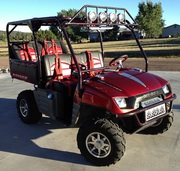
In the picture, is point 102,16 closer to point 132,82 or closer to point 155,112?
point 132,82

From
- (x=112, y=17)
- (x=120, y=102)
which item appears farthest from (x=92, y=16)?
(x=120, y=102)

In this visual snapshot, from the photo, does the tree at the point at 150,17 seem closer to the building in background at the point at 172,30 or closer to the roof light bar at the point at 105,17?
the building in background at the point at 172,30

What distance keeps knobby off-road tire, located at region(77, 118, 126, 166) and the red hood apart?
488mm

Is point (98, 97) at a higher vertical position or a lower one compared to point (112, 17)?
lower

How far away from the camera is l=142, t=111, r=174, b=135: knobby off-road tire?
14.2 feet

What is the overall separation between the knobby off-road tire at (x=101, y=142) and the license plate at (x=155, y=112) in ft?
1.39

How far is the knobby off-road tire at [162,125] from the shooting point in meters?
4.33

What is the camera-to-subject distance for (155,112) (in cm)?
375

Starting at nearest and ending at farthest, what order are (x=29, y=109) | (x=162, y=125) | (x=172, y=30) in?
1. (x=162, y=125)
2. (x=29, y=109)
3. (x=172, y=30)

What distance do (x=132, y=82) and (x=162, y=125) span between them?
107 cm

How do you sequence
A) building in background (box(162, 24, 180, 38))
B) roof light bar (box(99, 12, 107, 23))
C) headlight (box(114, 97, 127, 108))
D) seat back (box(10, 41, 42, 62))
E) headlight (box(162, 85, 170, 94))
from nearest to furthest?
headlight (box(114, 97, 127, 108)) → roof light bar (box(99, 12, 107, 23)) → headlight (box(162, 85, 170, 94)) → seat back (box(10, 41, 42, 62)) → building in background (box(162, 24, 180, 38))

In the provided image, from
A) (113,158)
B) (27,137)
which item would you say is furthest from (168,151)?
(27,137)

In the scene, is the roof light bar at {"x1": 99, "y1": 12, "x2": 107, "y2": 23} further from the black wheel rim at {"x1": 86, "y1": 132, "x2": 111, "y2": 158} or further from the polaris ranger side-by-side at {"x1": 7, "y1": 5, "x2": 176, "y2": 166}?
the black wheel rim at {"x1": 86, "y1": 132, "x2": 111, "y2": 158}

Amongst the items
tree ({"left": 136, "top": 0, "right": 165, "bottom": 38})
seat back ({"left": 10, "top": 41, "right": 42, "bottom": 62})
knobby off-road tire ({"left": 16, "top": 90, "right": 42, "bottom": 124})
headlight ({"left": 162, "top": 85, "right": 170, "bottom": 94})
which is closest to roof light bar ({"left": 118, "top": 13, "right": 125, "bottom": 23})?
headlight ({"left": 162, "top": 85, "right": 170, "bottom": 94})
